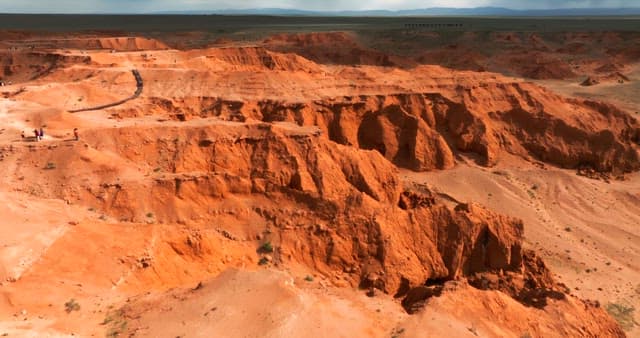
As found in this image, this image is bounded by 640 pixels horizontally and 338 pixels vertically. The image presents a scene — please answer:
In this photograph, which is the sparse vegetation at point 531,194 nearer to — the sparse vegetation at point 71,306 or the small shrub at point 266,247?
the small shrub at point 266,247

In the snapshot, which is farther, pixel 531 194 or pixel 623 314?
pixel 531 194

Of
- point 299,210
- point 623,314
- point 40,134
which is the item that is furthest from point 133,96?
point 623,314

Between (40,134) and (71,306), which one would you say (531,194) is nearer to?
(71,306)

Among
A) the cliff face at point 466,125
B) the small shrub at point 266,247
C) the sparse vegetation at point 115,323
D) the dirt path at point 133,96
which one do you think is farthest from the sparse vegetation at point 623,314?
the dirt path at point 133,96

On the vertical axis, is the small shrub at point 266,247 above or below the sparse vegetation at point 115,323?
below

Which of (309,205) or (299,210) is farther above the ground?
(309,205)

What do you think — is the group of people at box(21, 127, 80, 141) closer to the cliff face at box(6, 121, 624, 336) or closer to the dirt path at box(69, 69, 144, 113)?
the cliff face at box(6, 121, 624, 336)

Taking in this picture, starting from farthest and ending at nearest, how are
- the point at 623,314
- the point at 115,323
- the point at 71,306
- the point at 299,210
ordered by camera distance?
1. the point at 299,210
2. the point at 623,314
3. the point at 71,306
4. the point at 115,323

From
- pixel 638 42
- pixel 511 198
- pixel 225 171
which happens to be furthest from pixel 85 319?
pixel 638 42
